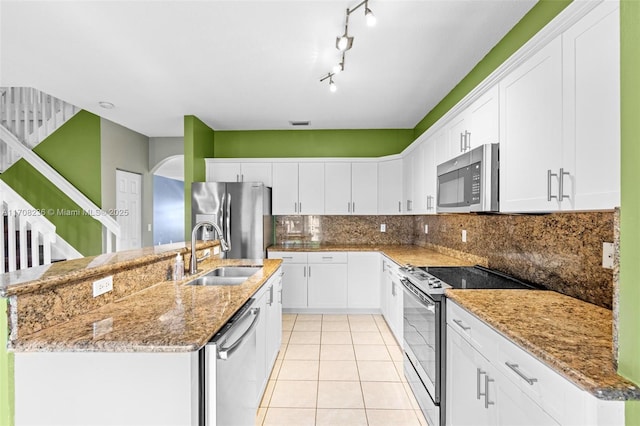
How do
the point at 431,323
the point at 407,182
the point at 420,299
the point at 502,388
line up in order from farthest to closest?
the point at 407,182
the point at 420,299
the point at 431,323
the point at 502,388

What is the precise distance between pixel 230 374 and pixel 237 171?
3.54 metres

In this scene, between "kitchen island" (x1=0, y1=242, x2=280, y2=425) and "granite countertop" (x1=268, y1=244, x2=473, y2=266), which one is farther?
"granite countertop" (x1=268, y1=244, x2=473, y2=266)

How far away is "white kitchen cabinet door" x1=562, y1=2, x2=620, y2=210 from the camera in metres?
1.13

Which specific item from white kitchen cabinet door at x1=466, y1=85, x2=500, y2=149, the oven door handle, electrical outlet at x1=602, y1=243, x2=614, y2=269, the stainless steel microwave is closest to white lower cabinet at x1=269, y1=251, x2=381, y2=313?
the oven door handle

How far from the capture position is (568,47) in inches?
53.6

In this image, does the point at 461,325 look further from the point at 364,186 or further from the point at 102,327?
the point at 364,186

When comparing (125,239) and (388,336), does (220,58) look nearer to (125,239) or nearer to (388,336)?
(388,336)

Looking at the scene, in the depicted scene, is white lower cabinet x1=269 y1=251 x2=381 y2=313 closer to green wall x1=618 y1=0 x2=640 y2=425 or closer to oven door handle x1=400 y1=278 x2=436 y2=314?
oven door handle x1=400 y1=278 x2=436 y2=314

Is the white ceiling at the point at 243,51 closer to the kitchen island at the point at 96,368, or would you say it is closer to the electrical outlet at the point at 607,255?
the electrical outlet at the point at 607,255

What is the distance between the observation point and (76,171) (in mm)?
4707

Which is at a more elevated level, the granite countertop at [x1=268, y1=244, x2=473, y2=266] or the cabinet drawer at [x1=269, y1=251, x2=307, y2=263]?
the granite countertop at [x1=268, y1=244, x2=473, y2=266]

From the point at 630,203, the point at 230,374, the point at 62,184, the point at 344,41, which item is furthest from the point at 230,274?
the point at 62,184

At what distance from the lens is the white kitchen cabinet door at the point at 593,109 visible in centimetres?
113

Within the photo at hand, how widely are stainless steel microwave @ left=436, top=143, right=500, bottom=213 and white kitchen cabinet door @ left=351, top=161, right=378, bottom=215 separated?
196 centimetres
